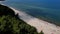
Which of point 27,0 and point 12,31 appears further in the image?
point 27,0

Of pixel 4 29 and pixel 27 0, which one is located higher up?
pixel 4 29

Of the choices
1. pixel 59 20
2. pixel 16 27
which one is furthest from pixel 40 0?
pixel 16 27

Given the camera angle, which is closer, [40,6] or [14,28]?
[14,28]

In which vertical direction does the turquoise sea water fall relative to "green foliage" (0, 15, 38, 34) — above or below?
below

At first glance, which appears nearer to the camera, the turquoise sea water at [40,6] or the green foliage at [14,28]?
the green foliage at [14,28]

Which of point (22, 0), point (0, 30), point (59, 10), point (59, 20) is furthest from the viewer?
point (22, 0)

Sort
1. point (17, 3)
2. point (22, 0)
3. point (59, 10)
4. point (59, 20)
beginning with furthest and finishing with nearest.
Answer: point (22, 0) < point (17, 3) < point (59, 10) < point (59, 20)

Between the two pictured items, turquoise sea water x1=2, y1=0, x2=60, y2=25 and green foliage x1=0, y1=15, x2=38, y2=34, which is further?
turquoise sea water x1=2, y1=0, x2=60, y2=25

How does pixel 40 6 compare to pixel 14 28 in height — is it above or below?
below

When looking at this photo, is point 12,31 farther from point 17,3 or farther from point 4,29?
point 17,3

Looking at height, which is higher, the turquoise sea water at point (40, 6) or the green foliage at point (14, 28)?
the green foliage at point (14, 28)
